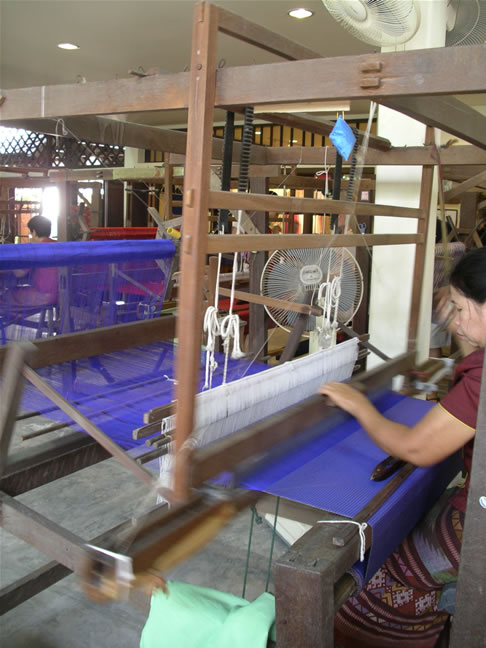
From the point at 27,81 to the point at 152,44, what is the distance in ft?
11.5

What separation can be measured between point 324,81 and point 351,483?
1.00m

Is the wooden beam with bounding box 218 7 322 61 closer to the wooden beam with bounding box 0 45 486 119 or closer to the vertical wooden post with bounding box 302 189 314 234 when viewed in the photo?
the wooden beam with bounding box 0 45 486 119

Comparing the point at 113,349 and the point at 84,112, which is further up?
the point at 84,112

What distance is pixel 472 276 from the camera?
1485 mm

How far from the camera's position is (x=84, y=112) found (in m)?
1.42

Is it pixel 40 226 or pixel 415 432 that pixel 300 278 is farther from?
pixel 40 226

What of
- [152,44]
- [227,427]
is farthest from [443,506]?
[152,44]

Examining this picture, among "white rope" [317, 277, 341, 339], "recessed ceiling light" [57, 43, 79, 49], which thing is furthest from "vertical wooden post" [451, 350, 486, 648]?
"recessed ceiling light" [57, 43, 79, 49]

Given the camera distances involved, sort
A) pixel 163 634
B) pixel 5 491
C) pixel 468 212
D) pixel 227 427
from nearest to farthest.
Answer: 1. pixel 163 634
2. pixel 227 427
3. pixel 5 491
4. pixel 468 212

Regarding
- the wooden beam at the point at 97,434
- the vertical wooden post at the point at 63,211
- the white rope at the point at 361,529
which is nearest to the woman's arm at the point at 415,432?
the white rope at the point at 361,529

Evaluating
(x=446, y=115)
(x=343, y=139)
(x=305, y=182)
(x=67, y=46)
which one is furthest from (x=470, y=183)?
(x=67, y=46)

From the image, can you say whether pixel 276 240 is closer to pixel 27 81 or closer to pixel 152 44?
pixel 152 44

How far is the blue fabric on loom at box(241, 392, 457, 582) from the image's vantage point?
4.83ft

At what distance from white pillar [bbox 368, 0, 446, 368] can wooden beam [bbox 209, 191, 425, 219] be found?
1.19 metres
